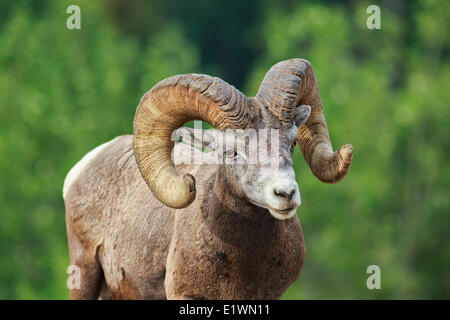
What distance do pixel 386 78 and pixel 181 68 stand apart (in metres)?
10.1

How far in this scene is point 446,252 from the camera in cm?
4272

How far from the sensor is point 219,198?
11.6 metres

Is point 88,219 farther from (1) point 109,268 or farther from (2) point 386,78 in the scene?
(2) point 386,78

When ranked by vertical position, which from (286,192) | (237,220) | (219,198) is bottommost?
(237,220)

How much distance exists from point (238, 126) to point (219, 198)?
946mm

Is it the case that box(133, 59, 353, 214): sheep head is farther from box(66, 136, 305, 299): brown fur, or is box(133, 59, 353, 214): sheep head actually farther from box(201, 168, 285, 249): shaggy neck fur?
box(66, 136, 305, 299): brown fur

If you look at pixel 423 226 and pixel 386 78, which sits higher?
pixel 386 78

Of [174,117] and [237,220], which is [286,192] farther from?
[174,117]

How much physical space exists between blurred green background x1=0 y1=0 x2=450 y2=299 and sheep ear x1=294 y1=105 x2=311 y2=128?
28103mm

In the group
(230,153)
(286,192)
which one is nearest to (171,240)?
(230,153)

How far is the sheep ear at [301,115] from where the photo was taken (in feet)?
37.7

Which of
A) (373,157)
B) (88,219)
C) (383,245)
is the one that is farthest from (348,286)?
(88,219)

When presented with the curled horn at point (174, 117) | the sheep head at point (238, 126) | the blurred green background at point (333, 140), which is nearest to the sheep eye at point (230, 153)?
the sheep head at point (238, 126)

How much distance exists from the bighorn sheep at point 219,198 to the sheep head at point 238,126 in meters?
0.01
